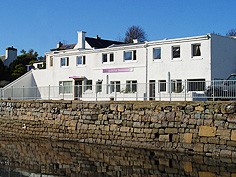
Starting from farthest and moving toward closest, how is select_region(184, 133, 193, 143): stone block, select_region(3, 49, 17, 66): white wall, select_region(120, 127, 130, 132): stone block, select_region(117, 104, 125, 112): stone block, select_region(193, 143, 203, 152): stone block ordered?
1. select_region(3, 49, 17, 66): white wall
2. select_region(117, 104, 125, 112): stone block
3. select_region(120, 127, 130, 132): stone block
4. select_region(184, 133, 193, 143): stone block
5. select_region(193, 143, 203, 152): stone block

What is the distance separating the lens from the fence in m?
19.1

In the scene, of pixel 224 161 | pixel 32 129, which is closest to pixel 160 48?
pixel 32 129

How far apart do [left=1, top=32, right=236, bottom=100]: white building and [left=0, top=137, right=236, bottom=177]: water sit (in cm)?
479

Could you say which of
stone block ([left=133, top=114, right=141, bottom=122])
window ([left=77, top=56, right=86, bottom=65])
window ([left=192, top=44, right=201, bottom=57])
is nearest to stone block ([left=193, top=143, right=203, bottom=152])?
stone block ([left=133, top=114, right=141, bottom=122])

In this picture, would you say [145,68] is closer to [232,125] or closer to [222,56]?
[222,56]

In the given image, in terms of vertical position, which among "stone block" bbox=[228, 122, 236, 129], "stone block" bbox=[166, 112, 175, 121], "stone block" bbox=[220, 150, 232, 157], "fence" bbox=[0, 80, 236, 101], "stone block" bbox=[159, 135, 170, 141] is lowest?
"stone block" bbox=[220, 150, 232, 157]

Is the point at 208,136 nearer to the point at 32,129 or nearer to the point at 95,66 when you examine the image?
the point at 32,129

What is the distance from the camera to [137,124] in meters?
20.4

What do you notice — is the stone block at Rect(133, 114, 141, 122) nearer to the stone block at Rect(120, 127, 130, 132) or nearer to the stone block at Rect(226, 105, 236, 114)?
the stone block at Rect(120, 127, 130, 132)

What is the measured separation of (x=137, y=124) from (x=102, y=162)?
12.0 ft

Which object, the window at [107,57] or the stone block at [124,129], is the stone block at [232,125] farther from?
the window at [107,57]

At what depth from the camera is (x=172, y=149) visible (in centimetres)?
1892

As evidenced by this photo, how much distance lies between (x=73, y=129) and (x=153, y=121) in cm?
611

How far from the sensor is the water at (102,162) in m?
15.6
